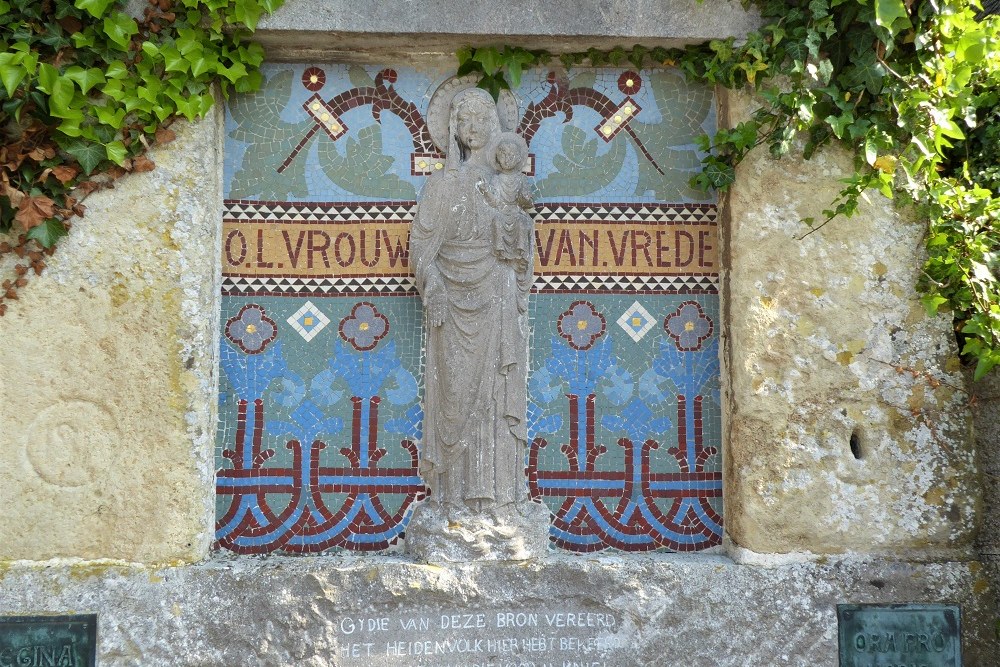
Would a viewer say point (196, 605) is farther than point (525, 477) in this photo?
No

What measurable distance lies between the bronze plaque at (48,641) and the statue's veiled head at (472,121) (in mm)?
2437

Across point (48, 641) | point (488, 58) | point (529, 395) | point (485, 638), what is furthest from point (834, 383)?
point (48, 641)

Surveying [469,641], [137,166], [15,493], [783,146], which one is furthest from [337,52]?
[469,641]

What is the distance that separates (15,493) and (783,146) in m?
3.43

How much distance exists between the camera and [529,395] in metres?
4.68

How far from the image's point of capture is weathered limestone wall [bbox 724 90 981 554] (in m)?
4.40

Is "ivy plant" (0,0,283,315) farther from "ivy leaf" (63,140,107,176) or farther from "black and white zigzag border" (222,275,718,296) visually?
"black and white zigzag border" (222,275,718,296)

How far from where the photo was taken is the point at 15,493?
4234 millimetres

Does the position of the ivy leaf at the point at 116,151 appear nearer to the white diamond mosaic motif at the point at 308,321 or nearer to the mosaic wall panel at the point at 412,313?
the mosaic wall panel at the point at 412,313

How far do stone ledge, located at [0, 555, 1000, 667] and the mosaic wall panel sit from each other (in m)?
0.29

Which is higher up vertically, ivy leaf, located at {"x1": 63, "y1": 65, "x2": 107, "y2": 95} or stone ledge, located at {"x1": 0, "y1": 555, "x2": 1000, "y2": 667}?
ivy leaf, located at {"x1": 63, "y1": 65, "x2": 107, "y2": 95}

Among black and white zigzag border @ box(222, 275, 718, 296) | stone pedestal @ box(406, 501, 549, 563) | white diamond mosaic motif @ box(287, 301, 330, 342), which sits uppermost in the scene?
black and white zigzag border @ box(222, 275, 718, 296)

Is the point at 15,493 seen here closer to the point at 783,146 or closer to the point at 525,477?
the point at 525,477

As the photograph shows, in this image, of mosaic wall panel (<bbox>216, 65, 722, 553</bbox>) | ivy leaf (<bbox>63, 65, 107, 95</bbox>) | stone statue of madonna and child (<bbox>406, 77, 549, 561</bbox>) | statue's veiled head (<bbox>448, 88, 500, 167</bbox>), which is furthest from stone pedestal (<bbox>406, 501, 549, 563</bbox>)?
ivy leaf (<bbox>63, 65, 107, 95</bbox>)
